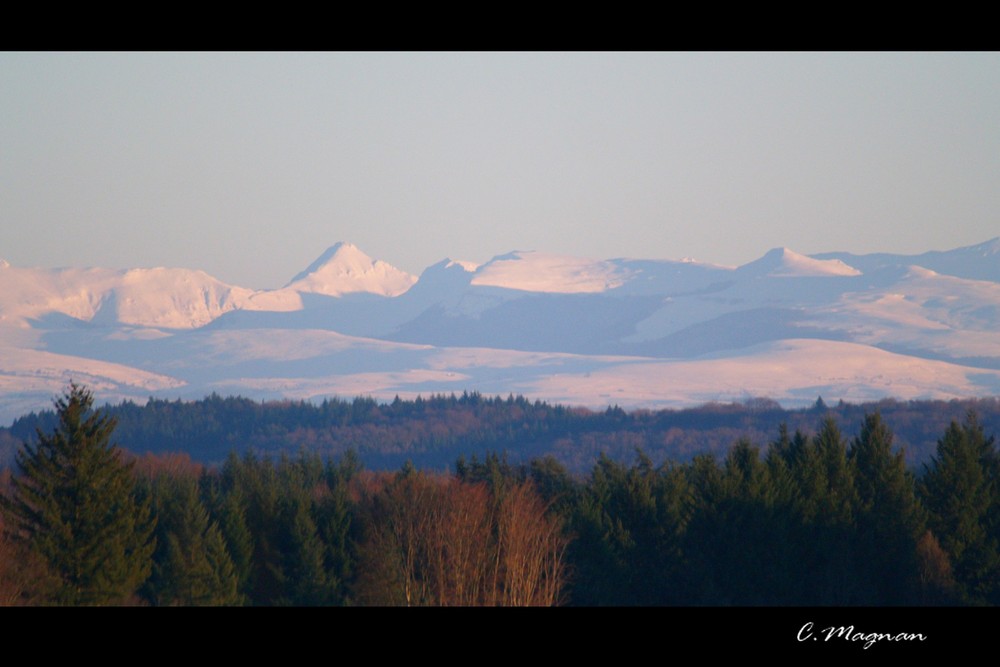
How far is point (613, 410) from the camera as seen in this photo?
157 meters

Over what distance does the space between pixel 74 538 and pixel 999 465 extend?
109 feet

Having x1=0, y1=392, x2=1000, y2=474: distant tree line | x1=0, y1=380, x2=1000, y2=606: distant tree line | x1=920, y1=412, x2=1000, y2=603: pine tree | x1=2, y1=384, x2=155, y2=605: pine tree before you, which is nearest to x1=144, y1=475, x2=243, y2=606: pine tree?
x1=0, y1=380, x2=1000, y2=606: distant tree line

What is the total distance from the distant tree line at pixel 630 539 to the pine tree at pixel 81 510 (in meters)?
2.01

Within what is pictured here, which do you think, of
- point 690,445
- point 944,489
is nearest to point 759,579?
point 944,489

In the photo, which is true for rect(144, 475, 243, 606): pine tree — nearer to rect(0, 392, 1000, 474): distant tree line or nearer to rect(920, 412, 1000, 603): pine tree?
rect(920, 412, 1000, 603): pine tree

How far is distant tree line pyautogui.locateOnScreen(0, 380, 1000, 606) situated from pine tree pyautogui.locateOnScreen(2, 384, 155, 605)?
2.01 meters

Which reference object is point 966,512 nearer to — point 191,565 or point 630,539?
point 630,539

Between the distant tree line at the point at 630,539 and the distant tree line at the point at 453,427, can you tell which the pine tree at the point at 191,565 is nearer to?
the distant tree line at the point at 630,539

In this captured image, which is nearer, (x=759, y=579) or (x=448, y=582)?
(x=448, y=582)

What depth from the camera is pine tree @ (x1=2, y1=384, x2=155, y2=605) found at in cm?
2705

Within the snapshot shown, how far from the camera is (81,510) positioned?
89.9ft
